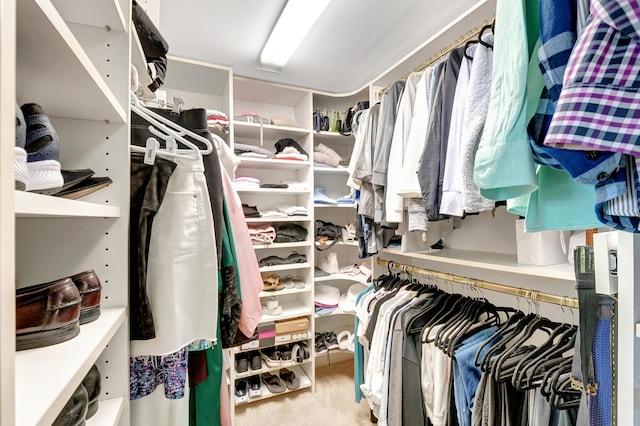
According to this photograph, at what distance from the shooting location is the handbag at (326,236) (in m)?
2.12

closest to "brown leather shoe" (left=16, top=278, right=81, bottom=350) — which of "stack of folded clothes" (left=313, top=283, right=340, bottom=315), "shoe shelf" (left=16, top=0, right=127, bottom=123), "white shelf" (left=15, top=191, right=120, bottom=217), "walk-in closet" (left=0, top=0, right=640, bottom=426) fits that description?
"walk-in closet" (left=0, top=0, right=640, bottom=426)

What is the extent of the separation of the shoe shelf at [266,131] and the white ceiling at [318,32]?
37cm

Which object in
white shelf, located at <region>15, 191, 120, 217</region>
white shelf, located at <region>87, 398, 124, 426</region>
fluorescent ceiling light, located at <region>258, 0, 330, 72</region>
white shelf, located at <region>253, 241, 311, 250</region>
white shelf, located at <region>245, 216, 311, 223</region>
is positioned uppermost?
fluorescent ceiling light, located at <region>258, 0, 330, 72</region>

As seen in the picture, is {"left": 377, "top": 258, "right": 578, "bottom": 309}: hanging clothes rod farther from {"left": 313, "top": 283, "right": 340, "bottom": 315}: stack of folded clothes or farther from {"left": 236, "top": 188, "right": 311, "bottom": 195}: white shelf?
{"left": 236, "top": 188, "right": 311, "bottom": 195}: white shelf

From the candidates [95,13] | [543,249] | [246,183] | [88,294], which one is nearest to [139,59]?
[95,13]

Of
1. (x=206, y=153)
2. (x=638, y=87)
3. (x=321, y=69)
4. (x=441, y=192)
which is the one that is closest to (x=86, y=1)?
(x=206, y=153)

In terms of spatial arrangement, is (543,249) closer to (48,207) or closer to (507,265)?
(507,265)

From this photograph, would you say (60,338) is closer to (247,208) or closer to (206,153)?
(206,153)

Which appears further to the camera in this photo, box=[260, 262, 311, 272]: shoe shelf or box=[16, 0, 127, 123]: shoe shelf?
box=[260, 262, 311, 272]: shoe shelf

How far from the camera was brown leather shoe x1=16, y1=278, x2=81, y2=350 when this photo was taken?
41 centimetres

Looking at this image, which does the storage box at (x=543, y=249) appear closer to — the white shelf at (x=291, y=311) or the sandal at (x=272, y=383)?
the white shelf at (x=291, y=311)

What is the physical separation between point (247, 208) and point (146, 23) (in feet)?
3.96

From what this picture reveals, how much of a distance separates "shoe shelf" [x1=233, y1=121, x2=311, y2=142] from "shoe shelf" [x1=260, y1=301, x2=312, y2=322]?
4.22ft

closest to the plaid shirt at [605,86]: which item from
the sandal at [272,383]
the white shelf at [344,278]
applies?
the white shelf at [344,278]
